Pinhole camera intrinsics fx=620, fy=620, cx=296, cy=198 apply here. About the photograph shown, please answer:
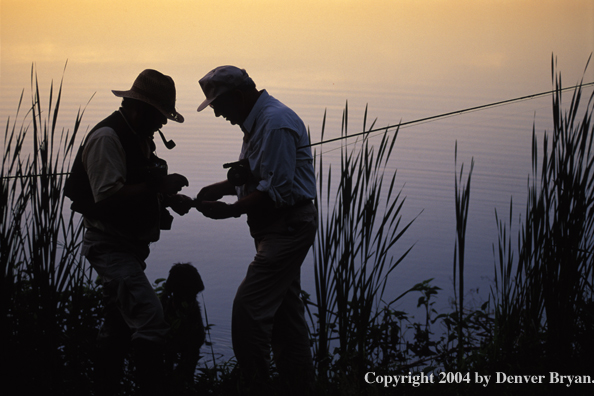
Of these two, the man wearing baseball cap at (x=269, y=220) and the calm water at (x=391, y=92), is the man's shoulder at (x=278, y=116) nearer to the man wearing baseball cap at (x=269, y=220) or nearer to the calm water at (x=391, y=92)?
the man wearing baseball cap at (x=269, y=220)

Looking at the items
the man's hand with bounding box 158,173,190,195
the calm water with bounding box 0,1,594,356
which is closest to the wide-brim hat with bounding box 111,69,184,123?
the man's hand with bounding box 158,173,190,195

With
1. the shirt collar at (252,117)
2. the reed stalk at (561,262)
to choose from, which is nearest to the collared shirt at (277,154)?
the shirt collar at (252,117)

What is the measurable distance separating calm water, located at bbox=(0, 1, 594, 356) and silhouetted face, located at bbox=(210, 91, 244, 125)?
169cm

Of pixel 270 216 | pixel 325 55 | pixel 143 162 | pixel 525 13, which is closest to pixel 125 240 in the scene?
pixel 143 162

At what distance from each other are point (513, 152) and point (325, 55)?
688 centimetres

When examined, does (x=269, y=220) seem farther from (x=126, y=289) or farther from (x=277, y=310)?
(x=126, y=289)

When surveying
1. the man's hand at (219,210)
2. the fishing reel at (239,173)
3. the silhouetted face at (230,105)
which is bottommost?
the man's hand at (219,210)

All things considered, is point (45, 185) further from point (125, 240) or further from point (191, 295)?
point (191, 295)

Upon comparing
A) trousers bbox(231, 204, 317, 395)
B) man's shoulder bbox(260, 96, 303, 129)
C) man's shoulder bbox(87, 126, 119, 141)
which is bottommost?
trousers bbox(231, 204, 317, 395)

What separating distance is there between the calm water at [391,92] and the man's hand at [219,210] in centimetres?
154

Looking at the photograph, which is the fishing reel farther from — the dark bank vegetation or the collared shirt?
the dark bank vegetation

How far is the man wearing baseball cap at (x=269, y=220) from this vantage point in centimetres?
250

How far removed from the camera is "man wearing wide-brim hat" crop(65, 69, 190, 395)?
7.81 feet

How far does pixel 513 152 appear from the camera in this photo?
7910 millimetres
